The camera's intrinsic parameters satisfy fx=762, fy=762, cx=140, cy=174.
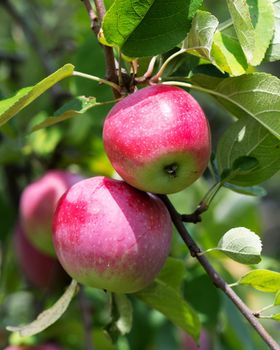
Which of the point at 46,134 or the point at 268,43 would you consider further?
the point at 46,134

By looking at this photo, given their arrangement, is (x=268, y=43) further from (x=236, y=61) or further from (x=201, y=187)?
(x=201, y=187)

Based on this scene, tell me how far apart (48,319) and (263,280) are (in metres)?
0.28

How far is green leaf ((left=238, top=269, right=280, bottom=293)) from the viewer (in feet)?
2.89

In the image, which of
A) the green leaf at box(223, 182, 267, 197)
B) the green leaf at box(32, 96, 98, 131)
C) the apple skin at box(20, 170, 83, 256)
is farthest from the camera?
the apple skin at box(20, 170, 83, 256)

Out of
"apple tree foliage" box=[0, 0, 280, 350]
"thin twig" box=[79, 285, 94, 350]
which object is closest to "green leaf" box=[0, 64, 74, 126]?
"apple tree foliage" box=[0, 0, 280, 350]

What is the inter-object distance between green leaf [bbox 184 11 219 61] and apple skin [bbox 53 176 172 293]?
0.18 m

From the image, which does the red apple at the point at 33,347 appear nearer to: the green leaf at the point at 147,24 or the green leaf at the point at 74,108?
the green leaf at the point at 74,108

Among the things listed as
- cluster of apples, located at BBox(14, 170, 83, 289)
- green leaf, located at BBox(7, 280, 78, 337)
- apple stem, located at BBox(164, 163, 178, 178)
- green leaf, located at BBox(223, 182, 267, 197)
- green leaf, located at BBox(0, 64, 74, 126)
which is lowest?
cluster of apples, located at BBox(14, 170, 83, 289)

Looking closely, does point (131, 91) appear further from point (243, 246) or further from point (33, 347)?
point (33, 347)

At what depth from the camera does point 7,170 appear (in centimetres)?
177

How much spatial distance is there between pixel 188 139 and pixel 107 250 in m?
0.16

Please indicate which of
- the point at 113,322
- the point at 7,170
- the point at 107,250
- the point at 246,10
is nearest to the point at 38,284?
the point at 7,170

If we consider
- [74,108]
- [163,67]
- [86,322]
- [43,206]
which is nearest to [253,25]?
[163,67]

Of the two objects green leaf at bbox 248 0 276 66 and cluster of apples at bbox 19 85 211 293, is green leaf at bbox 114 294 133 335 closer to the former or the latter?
cluster of apples at bbox 19 85 211 293
